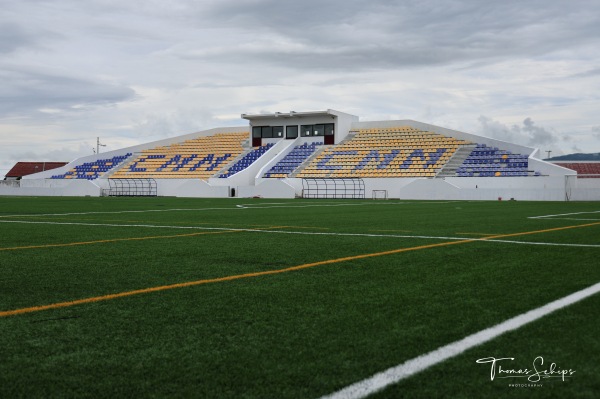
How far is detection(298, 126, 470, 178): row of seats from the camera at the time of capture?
47438 mm

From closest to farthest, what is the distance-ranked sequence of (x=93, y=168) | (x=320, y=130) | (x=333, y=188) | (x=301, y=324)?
(x=301, y=324), (x=333, y=188), (x=320, y=130), (x=93, y=168)

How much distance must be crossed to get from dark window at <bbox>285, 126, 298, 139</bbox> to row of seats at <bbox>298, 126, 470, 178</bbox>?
5.19 m

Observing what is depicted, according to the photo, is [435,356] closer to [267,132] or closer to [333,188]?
[333,188]

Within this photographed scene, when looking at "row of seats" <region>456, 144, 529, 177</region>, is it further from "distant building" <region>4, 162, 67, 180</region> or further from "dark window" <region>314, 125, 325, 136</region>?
"distant building" <region>4, 162, 67, 180</region>

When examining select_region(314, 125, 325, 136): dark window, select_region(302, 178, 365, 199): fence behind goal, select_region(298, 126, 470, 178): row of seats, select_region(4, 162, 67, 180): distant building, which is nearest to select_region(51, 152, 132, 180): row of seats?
select_region(314, 125, 325, 136): dark window

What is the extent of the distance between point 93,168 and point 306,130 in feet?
67.1

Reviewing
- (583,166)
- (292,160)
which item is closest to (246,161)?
(292,160)

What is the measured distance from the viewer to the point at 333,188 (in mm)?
46875

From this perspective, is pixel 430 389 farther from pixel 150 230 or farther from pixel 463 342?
pixel 150 230

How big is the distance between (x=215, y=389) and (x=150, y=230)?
9.77 meters

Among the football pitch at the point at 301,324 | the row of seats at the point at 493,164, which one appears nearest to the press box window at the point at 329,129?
the row of seats at the point at 493,164

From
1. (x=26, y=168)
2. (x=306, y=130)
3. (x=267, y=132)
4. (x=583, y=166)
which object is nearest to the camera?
(x=306, y=130)

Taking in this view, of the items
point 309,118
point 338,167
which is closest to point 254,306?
point 338,167

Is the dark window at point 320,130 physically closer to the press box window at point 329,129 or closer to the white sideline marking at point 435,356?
the press box window at point 329,129
